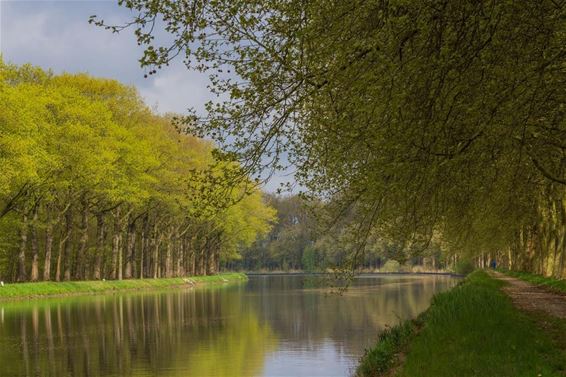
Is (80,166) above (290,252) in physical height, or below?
above

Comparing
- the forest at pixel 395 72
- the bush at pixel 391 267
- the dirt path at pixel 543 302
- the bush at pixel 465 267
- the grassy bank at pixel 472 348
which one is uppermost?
the forest at pixel 395 72

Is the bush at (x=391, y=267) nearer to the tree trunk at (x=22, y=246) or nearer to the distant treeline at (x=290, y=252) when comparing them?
the distant treeline at (x=290, y=252)

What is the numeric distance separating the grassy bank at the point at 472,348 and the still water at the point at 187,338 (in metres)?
2.55

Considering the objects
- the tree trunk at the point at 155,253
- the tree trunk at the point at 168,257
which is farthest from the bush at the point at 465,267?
the tree trunk at the point at 155,253

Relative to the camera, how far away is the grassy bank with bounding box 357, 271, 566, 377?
39.5 ft

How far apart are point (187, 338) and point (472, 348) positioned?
16097mm

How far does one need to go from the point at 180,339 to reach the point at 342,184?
1273 centimetres

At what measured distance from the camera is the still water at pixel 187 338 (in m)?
20.6

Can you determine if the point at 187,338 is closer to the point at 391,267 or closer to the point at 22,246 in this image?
the point at 22,246

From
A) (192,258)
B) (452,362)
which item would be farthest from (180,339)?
(192,258)

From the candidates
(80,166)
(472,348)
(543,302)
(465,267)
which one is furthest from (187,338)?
(465,267)

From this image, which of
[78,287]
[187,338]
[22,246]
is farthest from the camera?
[78,287]

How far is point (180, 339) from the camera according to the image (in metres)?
27.4

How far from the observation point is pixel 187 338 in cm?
2778
